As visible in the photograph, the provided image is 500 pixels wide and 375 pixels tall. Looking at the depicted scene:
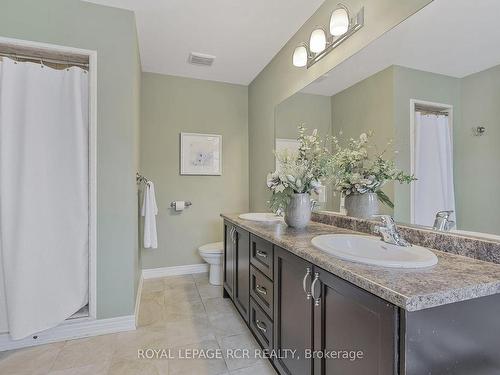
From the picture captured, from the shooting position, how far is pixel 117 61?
1.99 meters

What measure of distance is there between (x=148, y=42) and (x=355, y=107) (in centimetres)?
204

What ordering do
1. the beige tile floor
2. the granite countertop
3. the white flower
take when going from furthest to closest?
the white flower, the beige tile floor, the granite countertop

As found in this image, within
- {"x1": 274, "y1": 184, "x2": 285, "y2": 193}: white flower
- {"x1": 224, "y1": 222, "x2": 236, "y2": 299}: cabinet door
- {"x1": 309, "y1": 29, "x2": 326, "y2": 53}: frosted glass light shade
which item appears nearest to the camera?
{"x1": 274, "y1": 184, "x2": 285, "y2": 193}: white flower

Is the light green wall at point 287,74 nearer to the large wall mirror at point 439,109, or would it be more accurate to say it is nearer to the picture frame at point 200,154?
the large wall mirror at point 439,109

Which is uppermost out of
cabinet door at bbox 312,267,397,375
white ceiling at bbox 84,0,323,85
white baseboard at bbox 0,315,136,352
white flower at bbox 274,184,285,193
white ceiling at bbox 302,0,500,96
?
white ceiling at bbox 84,0,323,85

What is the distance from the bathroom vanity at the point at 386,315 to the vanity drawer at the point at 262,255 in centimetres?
15

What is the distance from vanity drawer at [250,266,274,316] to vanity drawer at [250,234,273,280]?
4 cm

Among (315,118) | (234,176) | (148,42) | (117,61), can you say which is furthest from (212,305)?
(148,42)

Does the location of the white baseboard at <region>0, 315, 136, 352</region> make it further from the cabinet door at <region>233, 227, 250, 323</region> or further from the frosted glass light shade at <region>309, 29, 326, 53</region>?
the frosted glass light shade at <region>309, 29, 326, 53</region>

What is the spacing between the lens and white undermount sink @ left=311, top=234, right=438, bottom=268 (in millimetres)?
912

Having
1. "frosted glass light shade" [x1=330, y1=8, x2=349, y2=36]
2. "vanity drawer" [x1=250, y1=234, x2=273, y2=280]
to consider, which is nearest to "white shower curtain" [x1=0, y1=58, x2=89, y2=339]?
"vanity drawer" [x1=250, y1=234, x2=273, y2=280]

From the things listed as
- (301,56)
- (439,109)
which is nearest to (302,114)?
(301,56)

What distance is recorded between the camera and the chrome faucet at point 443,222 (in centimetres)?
118

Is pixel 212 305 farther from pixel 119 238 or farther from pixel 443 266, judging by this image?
pixel 443 266
